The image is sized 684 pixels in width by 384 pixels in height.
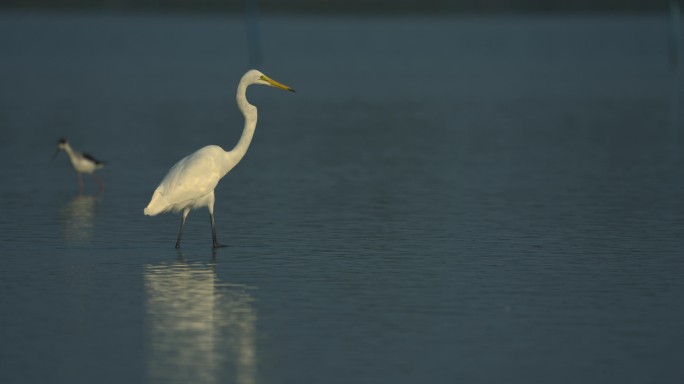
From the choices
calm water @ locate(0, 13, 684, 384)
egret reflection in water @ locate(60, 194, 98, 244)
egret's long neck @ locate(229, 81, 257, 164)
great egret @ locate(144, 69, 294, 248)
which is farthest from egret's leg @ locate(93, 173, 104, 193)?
great egret @ locate(144, 69, 294, 248)

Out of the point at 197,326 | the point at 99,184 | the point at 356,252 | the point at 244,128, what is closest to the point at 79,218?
the point at 244,128

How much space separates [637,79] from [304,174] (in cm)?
4249

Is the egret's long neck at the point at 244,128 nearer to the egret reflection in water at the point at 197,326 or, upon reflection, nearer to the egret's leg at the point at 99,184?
the egret reflection in water at the point at 197,326

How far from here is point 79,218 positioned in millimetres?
20031

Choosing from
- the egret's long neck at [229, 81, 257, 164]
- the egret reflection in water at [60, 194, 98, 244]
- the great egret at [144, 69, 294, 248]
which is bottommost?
the egret reflection in water at [60, 194, 98, 244]

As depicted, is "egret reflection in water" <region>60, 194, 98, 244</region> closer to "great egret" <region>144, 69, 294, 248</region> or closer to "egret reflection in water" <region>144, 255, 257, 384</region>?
"great egret" <region>144, 69, 294, 248</region>

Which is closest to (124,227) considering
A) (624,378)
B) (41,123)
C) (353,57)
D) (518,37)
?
(624,378)

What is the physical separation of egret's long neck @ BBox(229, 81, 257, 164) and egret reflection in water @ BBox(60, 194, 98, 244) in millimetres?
2156

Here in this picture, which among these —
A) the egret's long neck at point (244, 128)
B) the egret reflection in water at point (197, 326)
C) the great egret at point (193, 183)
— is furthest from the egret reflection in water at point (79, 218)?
the egret reflection in water at point (197, 326)

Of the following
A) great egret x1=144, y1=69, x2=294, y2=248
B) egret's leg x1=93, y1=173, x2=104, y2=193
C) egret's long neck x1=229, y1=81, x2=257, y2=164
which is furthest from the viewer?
egret's leg x1=93, y1=173, x2=104, y2=193

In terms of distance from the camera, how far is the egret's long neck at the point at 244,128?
17.9 m

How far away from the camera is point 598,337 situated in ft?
40.1

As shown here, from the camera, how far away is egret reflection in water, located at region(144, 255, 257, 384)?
1105cm

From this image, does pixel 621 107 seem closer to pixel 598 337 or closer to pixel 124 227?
pixel 124 227
